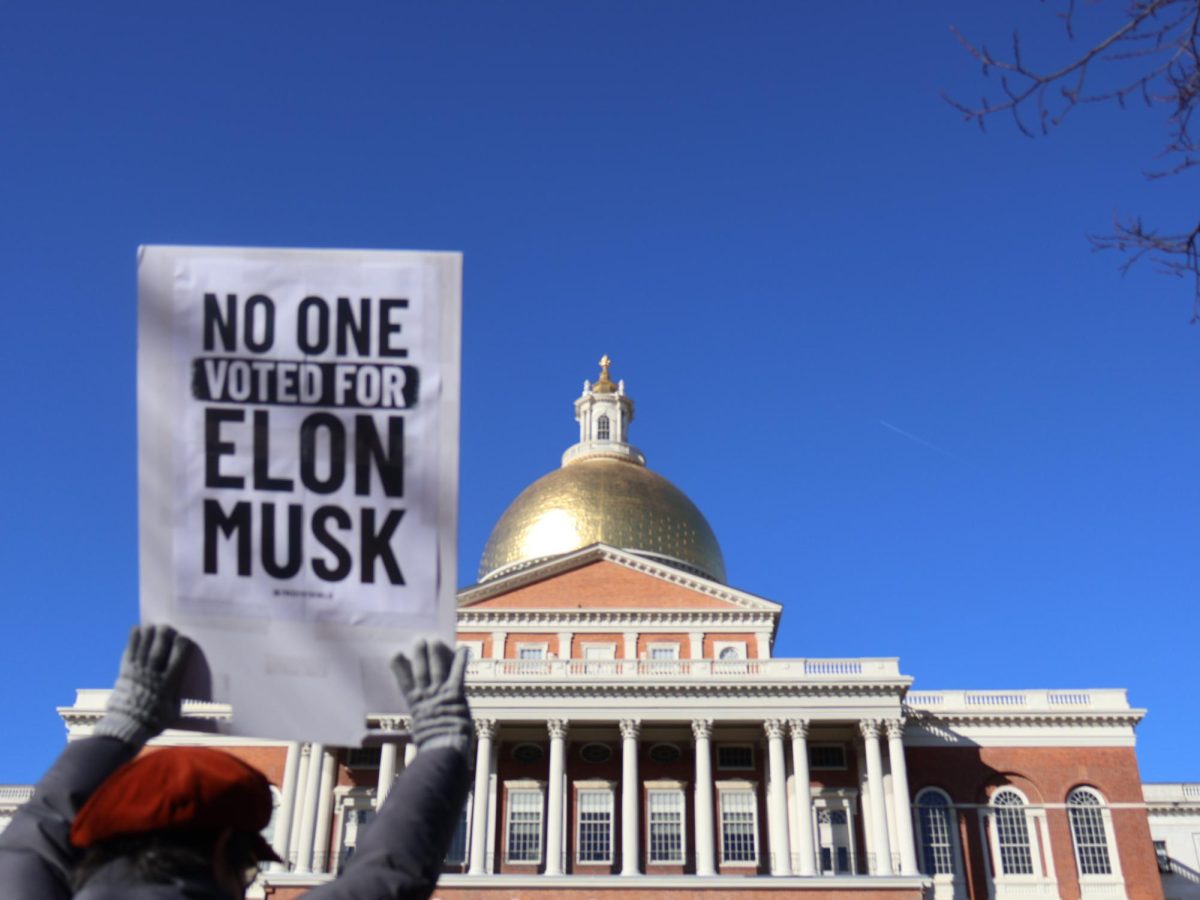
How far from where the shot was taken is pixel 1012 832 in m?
41.9

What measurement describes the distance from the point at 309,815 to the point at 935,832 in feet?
66.4

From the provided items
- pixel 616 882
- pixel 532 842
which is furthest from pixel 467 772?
pixel 532 842

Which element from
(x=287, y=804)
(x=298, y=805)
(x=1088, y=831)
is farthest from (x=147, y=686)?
(x=1088, y=831)

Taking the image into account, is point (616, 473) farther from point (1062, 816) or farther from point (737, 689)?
point (1062, 816)

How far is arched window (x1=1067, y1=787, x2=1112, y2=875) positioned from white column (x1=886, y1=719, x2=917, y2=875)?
5.26 meters

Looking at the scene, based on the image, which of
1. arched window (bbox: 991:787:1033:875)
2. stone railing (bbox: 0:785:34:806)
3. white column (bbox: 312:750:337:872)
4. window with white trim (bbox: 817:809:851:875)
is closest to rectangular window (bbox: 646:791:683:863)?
window with white trim (bbox: 817:809:851:875)

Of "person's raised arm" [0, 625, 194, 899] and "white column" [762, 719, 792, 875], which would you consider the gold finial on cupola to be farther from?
"person's raised arm" [0, 625, 194, 899]

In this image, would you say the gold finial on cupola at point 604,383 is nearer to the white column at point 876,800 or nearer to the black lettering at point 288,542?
the white column at point 876,800

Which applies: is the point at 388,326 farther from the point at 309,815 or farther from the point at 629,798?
the point at 309,815

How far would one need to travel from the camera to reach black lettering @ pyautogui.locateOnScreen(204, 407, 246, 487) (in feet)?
12.7

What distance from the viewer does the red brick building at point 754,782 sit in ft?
132

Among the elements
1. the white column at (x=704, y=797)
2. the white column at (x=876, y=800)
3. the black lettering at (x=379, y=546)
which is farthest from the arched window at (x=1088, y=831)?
the black lettering at (x=379, y=546)

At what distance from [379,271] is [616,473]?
2058 inches

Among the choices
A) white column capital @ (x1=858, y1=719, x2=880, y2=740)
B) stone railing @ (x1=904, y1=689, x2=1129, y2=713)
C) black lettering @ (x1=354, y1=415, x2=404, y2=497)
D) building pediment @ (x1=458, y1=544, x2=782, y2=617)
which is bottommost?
black lettering @ (x1=354, y1=415, x2=404, y2=497)
